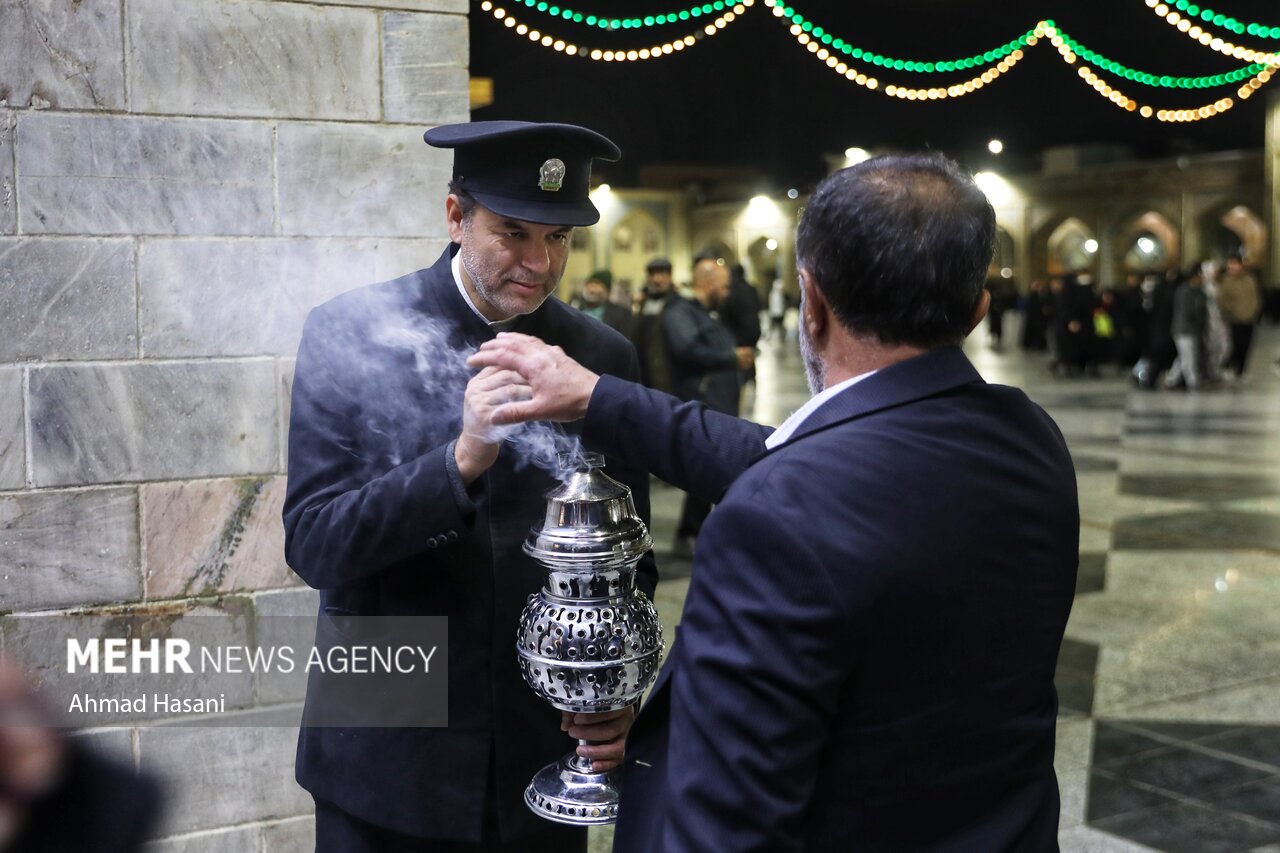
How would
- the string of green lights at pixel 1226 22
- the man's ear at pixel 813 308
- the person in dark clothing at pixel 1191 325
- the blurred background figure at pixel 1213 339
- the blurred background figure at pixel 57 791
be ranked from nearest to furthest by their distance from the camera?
1. the blurred background figure at pixel 57 791
2. the man's ear at pixel 813 308
3. the string of green lights at pixel 1226 22
4. the person in dark clothing at pixel 1191 325
5. the blurred background figure at pixel 1213 339

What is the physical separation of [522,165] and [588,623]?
75 cm

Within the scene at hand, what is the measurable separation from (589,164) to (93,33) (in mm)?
1505

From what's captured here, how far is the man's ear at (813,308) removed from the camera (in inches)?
55.1

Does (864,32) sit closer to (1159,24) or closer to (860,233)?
(1159,24)

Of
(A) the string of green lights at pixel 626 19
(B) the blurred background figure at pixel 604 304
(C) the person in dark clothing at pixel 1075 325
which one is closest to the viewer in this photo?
(A) the string of green lights at pixel 626 19

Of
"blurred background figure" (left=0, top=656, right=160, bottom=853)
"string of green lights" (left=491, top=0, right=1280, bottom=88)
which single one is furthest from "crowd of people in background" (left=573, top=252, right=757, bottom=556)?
"blurred background figure" (left=0, top=656, right=160, bottom=853)

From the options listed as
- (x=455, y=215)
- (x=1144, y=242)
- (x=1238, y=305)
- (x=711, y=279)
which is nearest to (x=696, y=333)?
(x=711, y=279)

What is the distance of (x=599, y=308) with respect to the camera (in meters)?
9.92

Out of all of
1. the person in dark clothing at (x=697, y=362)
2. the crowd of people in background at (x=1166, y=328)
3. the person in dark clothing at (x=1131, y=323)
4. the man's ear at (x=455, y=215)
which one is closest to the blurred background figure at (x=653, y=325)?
the person in dark clothing at (x=697, y=362)

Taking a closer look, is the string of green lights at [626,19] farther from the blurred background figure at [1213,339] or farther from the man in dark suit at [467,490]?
the blurred background figure at [1213,339]

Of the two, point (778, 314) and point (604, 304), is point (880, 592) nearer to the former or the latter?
point (604, 304)

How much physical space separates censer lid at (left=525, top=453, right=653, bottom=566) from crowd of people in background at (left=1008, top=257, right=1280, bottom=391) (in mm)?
16565

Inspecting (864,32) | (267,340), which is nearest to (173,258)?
(267,340)

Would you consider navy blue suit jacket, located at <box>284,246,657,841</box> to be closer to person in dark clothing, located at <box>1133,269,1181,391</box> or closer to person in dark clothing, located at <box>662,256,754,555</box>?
person in dark clothing, located at <box>662,256,754,555</box>
